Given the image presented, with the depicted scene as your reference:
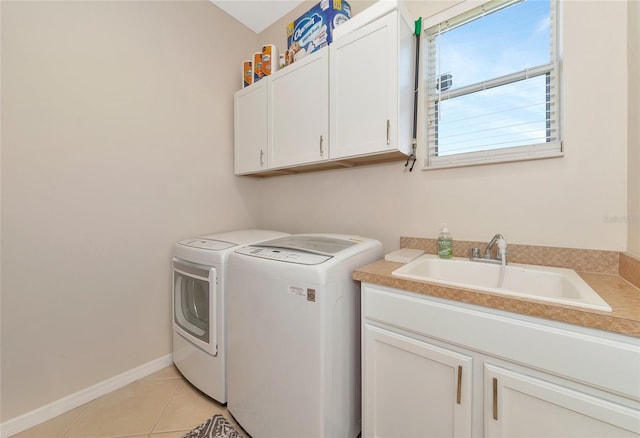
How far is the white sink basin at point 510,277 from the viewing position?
0.89 metres

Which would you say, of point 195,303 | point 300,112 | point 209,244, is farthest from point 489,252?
point 195,303

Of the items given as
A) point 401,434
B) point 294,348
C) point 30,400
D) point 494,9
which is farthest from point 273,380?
point 494,9

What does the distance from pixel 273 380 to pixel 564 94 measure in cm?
188

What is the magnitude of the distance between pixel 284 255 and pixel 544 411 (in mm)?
1054

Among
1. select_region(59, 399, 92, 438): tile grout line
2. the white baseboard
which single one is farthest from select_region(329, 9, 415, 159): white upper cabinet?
select_region(59, 399, 92, 438): tile grout line

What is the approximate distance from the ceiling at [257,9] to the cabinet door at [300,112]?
2.51 ft

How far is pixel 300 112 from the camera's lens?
172 centimetres

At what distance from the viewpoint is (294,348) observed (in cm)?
111

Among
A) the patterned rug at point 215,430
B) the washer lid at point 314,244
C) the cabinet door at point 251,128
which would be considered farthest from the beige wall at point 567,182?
the patterned rug at point 215,430

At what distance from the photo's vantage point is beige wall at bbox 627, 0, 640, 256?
3.14 ft

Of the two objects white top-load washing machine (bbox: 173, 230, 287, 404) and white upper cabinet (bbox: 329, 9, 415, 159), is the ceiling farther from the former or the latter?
white top-load washing machine (bbox: 173, 230, 287, 404)

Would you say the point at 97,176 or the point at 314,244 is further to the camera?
the point at 97,176

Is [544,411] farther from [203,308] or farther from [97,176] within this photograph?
[97,176]

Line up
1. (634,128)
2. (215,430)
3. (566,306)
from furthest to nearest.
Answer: (215,430) → (634,128) → (566,306)
